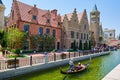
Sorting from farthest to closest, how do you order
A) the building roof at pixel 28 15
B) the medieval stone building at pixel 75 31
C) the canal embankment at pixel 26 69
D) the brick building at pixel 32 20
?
the medieval stone building at pixel 75 31, the building roof at pixel 28 15, the brick building at pixel 32 20, the canal embankment at pixel 26 69

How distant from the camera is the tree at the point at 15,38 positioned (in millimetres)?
31422

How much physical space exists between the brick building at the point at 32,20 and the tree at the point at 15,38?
10.9 feet

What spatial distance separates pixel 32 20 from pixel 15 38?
8.60m

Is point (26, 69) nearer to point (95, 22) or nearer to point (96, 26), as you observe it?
point (96, 26)

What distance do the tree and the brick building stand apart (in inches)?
131

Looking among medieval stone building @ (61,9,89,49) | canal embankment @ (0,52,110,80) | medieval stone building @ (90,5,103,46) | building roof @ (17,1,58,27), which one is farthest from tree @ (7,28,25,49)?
medieval stone building @ (90,5,103,46)

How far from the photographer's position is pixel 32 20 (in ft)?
128

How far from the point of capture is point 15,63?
17172 mm

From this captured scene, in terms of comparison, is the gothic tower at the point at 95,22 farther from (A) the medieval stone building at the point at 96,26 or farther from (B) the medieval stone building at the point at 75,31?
(B) the medieval stone building at the point at 75,31

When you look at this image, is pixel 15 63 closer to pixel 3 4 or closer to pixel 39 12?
pixel 3 4

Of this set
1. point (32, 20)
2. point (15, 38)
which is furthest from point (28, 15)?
point (15, 38)

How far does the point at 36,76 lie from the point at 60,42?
30852 millimetres

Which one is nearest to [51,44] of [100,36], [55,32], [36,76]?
[55,32]

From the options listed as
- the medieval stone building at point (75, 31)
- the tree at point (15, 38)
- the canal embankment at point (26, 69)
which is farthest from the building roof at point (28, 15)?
the canal embankment at point (26, 69)
